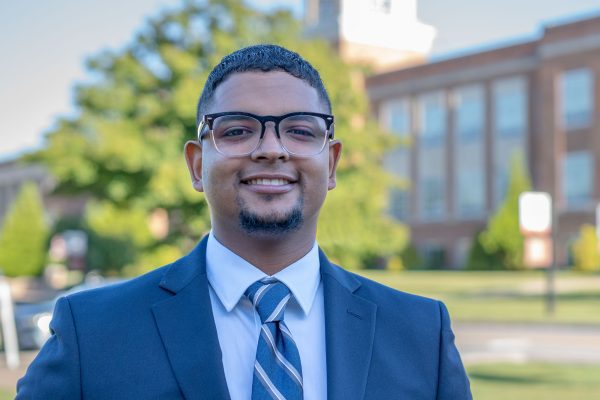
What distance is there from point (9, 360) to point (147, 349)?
45.3 ft

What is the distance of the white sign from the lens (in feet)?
75.9

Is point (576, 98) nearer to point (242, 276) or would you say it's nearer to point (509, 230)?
point (509, 230)

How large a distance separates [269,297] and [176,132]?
26.1 metres

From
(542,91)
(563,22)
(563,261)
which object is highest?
(563,22)

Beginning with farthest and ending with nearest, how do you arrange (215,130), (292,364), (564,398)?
(564,398)
(215,130)
(292,364)

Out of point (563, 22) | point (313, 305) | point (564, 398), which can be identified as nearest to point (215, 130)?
point (313, 305)

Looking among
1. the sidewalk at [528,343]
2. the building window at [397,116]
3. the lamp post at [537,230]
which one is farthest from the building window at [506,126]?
the sidewalk at [528,343]

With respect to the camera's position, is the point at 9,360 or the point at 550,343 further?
the point at 550,343

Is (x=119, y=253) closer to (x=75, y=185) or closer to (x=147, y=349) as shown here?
(x=75, y=185)

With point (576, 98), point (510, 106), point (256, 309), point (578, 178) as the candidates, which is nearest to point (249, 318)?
point (256, 309)

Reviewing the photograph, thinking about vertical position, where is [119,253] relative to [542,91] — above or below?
below

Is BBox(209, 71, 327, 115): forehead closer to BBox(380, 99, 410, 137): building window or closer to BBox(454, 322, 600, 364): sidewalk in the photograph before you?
BBox(454, 322, 600, 364): sidewalk

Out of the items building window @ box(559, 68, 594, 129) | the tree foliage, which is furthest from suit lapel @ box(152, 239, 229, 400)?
building window @ box(559, 68, 594, 129)

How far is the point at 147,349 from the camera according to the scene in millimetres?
2264
